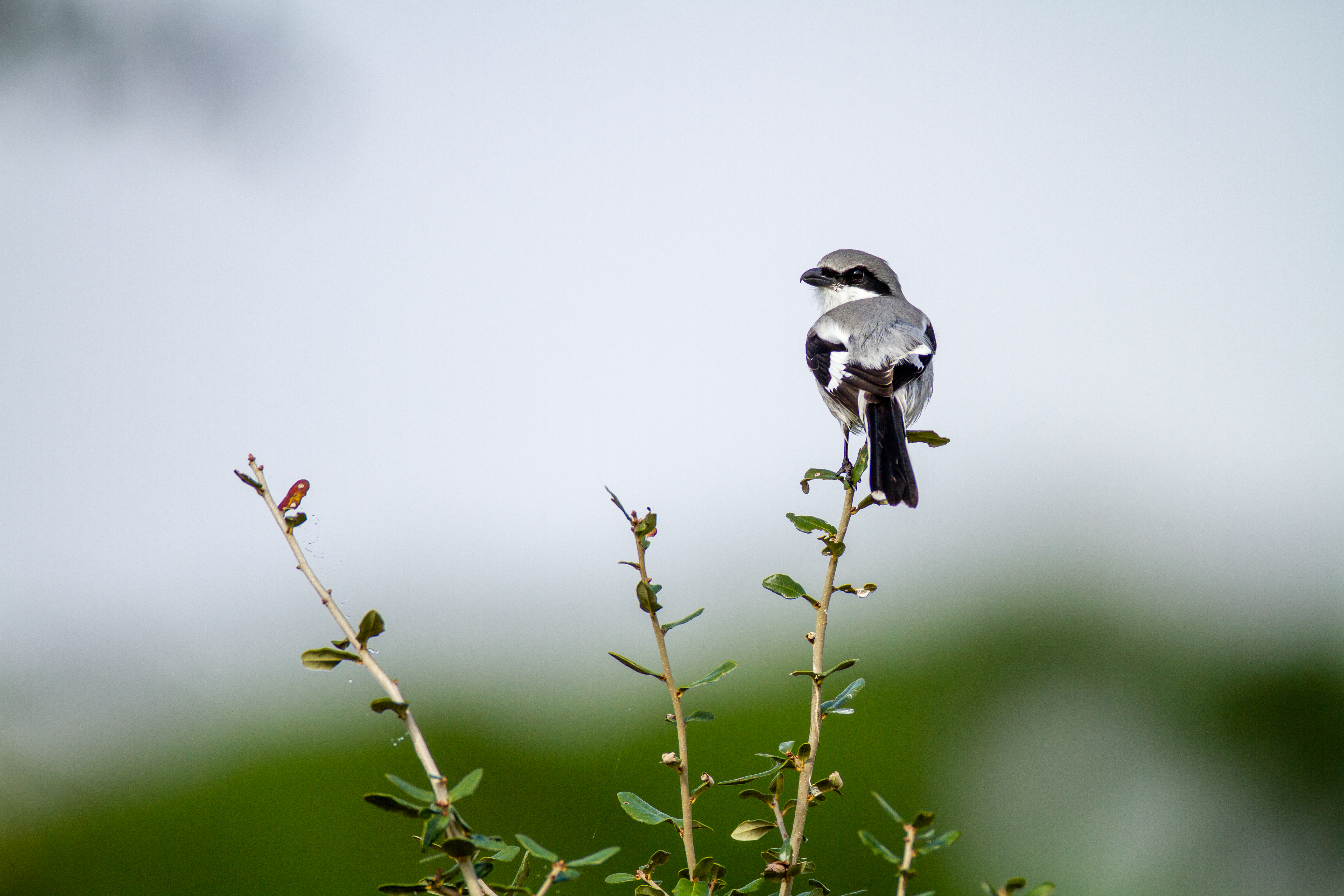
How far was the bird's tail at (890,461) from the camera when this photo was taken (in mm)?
1723

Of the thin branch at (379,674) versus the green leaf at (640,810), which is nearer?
the thin branch at (379,674)

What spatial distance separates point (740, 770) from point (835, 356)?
1727mm

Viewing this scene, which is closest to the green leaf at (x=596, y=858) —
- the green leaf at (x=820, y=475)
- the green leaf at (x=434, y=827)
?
Answer: the green leaf at (x=434, y=827)

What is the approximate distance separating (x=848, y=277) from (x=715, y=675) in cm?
282

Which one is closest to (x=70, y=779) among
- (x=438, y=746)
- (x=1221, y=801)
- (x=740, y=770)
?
(x=438, y=746)

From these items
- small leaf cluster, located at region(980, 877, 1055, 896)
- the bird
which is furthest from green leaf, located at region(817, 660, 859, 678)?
the bird

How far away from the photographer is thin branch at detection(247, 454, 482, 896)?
0.81m

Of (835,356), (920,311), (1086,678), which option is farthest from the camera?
(1086,678)

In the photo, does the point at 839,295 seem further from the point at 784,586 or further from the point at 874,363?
the point at 784,586

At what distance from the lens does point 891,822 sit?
11.5 ft

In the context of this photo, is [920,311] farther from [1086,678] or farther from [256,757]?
[256,757]

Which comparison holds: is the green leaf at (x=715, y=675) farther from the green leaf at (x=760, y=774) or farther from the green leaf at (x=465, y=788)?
the green leaf at (x=465, y=788)

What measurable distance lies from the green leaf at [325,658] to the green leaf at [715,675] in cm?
32

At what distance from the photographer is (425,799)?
814 mm
